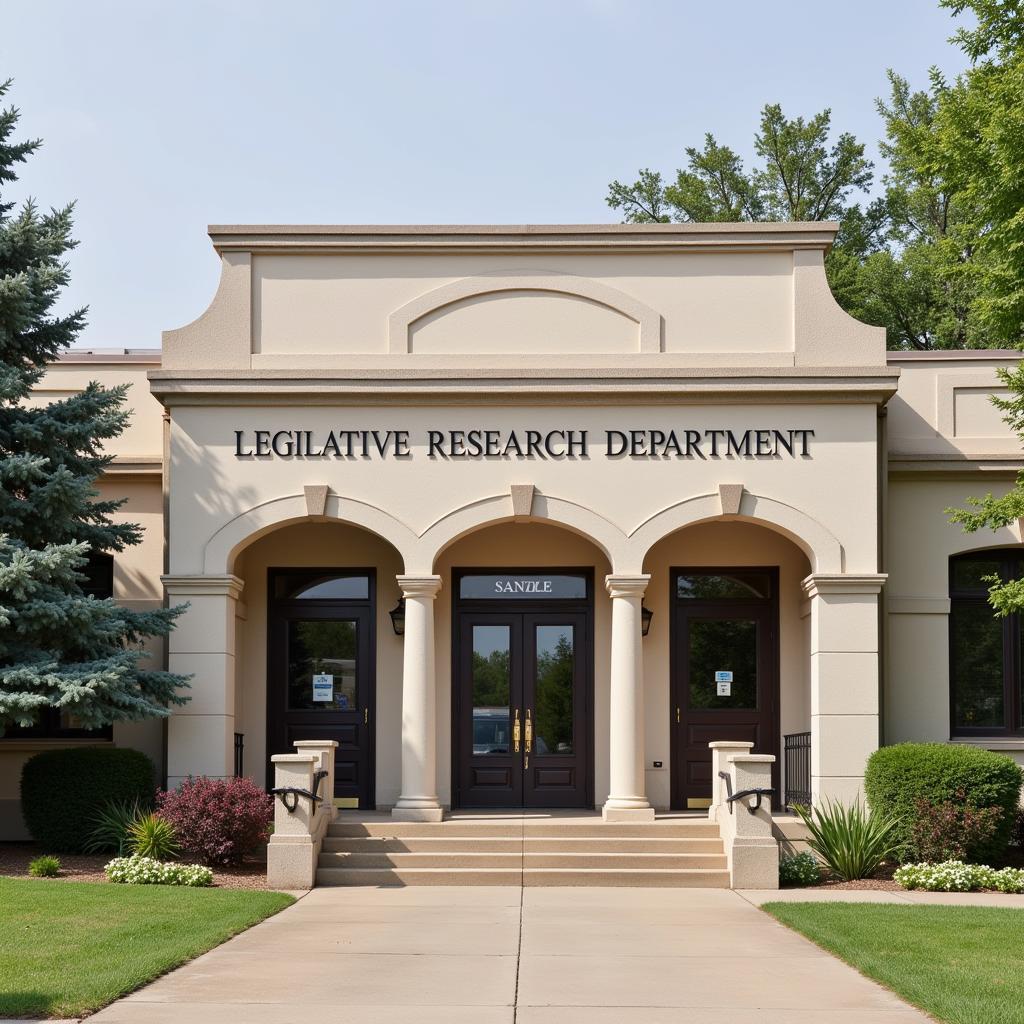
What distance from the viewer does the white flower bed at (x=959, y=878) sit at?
1468 cm

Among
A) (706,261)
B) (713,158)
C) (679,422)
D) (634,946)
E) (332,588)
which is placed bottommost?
(634,946)

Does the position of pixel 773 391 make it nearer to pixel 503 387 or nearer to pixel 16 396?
pixel 503 387

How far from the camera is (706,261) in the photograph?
17688 mm

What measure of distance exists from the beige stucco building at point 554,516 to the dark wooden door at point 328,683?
0.12ft

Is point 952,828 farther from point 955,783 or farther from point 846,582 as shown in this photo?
point 846,582

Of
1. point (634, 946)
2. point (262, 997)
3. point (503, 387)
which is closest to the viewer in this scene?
point (262, 997)

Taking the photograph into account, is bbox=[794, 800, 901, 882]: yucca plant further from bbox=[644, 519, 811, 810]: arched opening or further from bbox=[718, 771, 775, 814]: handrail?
bbox=[644, 519, 811, 810]: arched opening

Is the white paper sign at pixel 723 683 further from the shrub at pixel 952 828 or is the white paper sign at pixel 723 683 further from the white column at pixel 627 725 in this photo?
the shrub at pixel 952 828

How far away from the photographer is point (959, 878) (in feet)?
48.3

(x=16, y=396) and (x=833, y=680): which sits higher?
(x=16, y=396)

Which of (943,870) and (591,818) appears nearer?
(943,870)

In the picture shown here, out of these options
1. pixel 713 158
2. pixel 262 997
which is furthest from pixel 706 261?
pixel 713 158

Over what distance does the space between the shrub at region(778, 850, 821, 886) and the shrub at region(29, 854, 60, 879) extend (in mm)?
7580

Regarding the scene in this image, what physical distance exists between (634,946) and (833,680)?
626 centimetres
